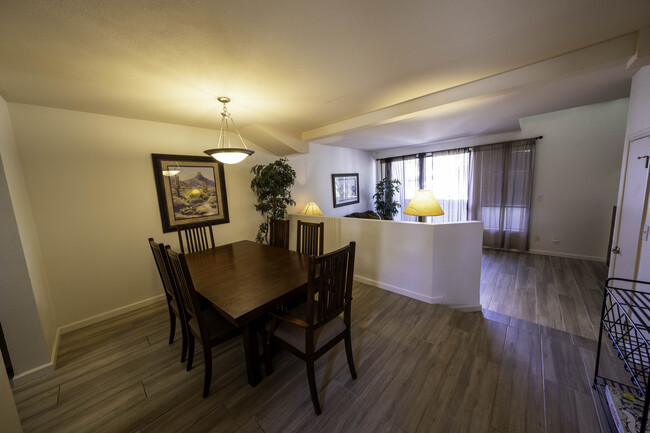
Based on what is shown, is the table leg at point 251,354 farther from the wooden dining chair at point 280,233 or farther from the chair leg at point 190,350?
the wooden dining chair at point 280,233

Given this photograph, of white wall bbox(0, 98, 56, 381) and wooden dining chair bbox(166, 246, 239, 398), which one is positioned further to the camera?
white wall bbox(0, 98, 56, 381)

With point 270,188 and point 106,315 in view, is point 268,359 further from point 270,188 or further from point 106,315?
point 270,188

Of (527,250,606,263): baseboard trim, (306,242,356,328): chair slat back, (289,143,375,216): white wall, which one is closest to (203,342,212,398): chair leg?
(306,242,356,328): chair slat back

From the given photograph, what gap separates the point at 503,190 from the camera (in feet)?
14.6

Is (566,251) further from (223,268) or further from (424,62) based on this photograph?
(223,268)

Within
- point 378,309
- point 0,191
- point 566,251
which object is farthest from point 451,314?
point 0,191

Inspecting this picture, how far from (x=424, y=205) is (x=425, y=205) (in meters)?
0.01

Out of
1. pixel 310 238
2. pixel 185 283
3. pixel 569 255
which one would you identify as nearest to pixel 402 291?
pixel 310 238

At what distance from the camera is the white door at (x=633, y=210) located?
1.74 m

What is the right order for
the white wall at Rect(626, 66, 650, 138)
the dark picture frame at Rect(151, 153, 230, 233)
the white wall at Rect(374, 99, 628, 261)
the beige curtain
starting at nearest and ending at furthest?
the white wall at Rect(626, 66, 650, 138), the dark picture frame at Rect(151, 153, 230, 233), the white wall at Rect(374, 99, 628, 261), the beige curtain

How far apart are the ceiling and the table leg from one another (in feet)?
6.18

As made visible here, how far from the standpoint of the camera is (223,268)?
6.51ft

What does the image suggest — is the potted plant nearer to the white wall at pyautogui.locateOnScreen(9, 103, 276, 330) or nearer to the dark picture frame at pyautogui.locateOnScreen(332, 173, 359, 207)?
the dark picture frame at pyautogui.locateOnScreen(332, 173, 359, 207)

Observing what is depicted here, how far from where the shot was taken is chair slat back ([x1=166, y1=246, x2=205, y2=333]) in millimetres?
1352
